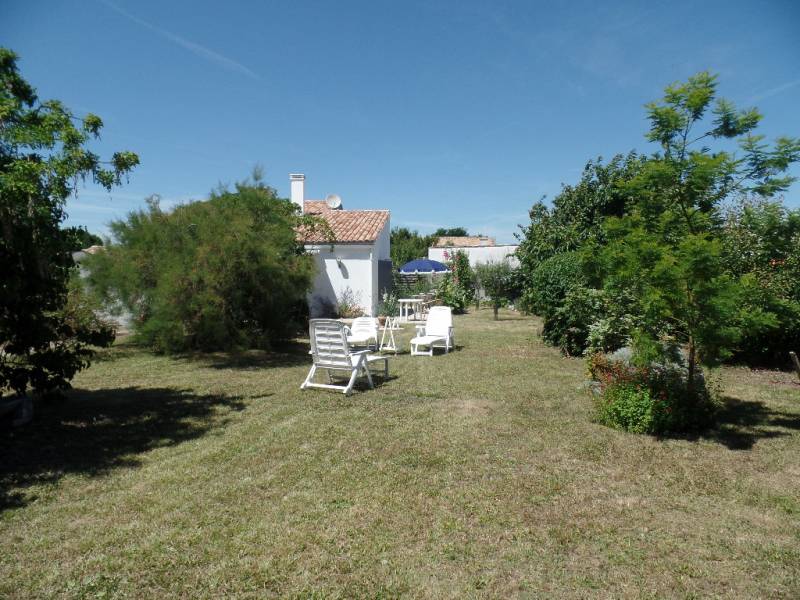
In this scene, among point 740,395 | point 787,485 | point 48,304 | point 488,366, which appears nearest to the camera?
point 787,485

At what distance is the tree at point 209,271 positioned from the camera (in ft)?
34.9

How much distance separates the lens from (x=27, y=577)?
9.89ft

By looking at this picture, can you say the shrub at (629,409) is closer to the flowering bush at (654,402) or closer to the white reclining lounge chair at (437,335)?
the flowering bush at (654,402)

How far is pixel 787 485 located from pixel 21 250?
26.2 feet

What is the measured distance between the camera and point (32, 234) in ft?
19.0

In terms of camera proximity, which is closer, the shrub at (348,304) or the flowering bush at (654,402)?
the flowering bush at (654,402)

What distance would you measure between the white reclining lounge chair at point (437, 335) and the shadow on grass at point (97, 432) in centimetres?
497

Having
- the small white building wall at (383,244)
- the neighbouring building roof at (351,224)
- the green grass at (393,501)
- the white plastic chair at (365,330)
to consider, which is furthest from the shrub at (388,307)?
the green grass at (393,501)

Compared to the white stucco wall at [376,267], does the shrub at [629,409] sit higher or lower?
lower

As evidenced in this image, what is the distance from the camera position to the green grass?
3.04 metres

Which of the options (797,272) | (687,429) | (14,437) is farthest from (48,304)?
(797,272)

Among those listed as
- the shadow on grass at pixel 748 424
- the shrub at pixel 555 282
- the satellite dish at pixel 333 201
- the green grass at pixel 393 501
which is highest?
the satellite dish at pixel 333 201

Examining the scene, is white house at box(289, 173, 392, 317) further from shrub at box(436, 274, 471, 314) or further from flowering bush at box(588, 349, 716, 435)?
flowering bush at box(588, 349, 716, 435)

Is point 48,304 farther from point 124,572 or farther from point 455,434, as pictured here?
point 455,434
